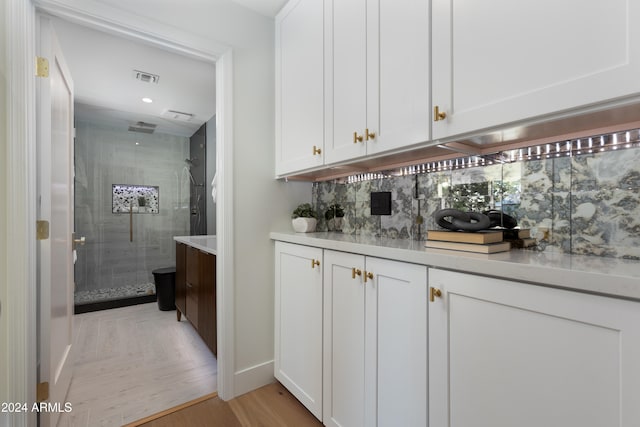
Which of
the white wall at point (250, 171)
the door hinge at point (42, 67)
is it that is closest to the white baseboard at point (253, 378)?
the white wall at point (250, 171)

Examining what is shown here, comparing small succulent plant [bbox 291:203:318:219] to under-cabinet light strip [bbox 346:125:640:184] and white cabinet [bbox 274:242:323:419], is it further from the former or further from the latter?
under-cabinet light strip [bbox 346:125:640:184]

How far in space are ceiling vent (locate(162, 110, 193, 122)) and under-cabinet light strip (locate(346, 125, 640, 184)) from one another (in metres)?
3.31

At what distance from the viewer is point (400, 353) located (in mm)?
1081

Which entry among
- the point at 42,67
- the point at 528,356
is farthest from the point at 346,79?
the point at 42,67

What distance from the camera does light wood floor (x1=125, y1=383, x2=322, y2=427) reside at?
156cm

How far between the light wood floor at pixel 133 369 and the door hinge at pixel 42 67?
1784mm

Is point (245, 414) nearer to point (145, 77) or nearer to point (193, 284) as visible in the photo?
point (193, 284)

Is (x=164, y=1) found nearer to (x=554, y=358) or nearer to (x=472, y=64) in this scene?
(x=472, y=64)

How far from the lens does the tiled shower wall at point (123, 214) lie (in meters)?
3.96

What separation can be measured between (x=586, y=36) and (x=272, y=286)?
185 centimetres

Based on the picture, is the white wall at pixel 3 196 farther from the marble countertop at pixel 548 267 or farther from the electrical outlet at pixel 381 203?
the electrical outlet at pixel 381 203

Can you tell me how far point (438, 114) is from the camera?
3.35ft

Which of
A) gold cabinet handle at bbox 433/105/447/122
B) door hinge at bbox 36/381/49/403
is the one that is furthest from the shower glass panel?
gold cabinet handle at bbox 433/105/447/122

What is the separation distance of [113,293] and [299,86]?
3.86 metres
